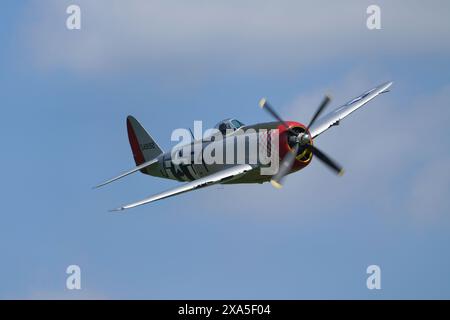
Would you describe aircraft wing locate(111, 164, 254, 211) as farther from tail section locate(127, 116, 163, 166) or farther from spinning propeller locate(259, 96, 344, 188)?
tail section locate(127, 116, 163, 166)

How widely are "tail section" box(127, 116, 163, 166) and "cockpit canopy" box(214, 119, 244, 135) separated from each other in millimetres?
8296

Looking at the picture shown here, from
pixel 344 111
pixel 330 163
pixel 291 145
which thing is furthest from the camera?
pixel 344 111

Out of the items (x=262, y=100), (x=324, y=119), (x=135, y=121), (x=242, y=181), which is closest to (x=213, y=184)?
(x=242, y=181)

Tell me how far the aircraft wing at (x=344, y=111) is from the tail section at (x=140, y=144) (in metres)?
9.17

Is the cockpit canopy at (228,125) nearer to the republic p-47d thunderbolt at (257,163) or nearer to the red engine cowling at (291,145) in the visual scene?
the republic p-47d thunderbolt at (257,163)

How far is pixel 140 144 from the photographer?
51312 millimetres

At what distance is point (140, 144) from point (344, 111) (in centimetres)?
1170

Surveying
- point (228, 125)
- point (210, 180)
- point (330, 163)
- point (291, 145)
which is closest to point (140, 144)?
point (228, 125)

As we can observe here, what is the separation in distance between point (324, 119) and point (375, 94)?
449cm

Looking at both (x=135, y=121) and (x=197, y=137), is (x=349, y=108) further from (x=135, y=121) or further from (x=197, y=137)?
(x=135, y=121)

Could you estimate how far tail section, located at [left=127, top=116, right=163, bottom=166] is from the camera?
50.4 m

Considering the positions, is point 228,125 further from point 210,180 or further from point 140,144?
point 140,144

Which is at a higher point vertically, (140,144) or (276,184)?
(140,144)

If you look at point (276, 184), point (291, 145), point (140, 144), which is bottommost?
point (276, 184)
